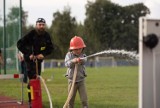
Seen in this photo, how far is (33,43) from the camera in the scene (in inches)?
364

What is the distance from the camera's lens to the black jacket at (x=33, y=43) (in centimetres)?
918

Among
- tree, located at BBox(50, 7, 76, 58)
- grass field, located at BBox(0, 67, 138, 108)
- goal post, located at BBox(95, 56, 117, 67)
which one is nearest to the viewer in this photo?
grass field, located at BBox(0, 67, 138, 108)

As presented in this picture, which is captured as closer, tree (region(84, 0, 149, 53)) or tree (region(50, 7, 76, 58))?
tree (region(50, 7, 76, 58))

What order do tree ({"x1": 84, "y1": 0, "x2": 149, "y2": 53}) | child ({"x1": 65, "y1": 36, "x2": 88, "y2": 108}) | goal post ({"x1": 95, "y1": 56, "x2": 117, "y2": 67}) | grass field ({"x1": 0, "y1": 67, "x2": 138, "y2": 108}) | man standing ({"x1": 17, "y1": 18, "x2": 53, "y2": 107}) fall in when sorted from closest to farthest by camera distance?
child ({"x1": 65, "y1": 36, "x2": 88, "y2": 108}) < man standing ({"x1": 17, "y1": 18, "x2": 53, "y2": 107}) < grass field ({"x1": 0, "y1": 67, "x2": 138, "y2": 108}) < goal post ({"x1": 95, "y1": 56, "x2": 117, "y2": 67}) < tree ({"x1": 84, "y1": 0, "x2": 149, "y2": 53})

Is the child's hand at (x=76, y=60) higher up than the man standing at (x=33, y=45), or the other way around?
the man standing at (x=33, y=45)

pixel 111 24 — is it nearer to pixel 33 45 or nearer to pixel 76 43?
pixel 33 45

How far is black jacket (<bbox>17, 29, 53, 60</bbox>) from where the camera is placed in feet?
30.1

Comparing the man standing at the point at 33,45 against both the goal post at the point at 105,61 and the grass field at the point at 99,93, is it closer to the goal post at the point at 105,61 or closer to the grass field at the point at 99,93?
the grass field at the point at 99,93

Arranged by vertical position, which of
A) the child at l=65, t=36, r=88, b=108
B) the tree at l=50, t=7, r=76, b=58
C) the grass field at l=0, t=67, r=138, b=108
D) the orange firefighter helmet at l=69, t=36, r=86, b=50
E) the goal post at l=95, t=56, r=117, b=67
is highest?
the tree at l=50, t=7, r=76, b=58

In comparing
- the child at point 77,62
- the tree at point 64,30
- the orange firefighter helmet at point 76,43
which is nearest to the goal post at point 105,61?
the tree at point 64,30

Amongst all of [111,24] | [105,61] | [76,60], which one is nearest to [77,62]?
[76,60]

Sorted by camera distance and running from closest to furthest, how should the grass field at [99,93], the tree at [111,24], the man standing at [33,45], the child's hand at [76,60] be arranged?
the child's hand at [76,60], the man standing at [33,45], the grass field at [99,93], the tree at [111,24]

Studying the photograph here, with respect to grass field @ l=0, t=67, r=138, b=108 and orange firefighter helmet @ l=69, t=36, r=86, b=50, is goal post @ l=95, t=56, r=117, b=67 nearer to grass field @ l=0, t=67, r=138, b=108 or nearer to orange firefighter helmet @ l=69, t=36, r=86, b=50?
grass field @ l=0, t=67, r=138, b=108

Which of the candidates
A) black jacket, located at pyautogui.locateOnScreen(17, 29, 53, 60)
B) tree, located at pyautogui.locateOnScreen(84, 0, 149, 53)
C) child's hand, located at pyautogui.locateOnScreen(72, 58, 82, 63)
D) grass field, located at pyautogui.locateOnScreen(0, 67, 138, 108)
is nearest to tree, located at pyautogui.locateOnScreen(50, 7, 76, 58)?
→ tree, located at pyautogui.locateOnScreen(84, 0, 149, 53)
